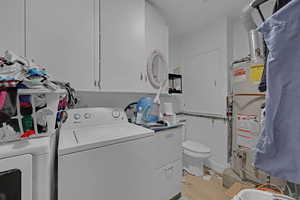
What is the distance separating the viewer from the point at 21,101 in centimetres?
54

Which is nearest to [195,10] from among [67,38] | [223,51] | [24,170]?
[223,51]

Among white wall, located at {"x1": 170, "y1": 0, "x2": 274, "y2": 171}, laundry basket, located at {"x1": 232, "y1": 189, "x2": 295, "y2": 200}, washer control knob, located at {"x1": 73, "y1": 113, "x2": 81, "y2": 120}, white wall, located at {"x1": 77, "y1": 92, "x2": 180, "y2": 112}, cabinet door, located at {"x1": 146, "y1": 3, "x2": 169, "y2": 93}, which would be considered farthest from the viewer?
white wall, located at {"x1": 170, "y1": 0, "x2": 274, "y2": 171}

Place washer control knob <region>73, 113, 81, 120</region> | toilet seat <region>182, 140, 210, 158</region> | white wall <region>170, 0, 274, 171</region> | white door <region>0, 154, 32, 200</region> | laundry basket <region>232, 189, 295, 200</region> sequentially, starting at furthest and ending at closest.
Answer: white wall <region>170, 0, 274, 171</region> < toilet seat <region>182, 140, 210, 158</region> < washer control knob <region>73, 113, 81, 120</region> < laundry basket <region>232, 189, 295, 200</region> < white door <region>0, 154, 32, 200</region>

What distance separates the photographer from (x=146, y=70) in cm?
179

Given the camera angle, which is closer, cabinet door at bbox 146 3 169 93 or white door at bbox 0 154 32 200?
white door at bbox 0 154 32 200

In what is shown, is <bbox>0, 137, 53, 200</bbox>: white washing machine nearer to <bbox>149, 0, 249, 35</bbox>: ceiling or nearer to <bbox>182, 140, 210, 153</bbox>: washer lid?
<bbox>182, 140, 210, 153</bbox>: washer lid

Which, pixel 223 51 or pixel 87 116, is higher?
pixel 223 51

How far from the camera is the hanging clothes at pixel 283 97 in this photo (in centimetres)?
47

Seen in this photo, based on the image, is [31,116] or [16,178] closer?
[16,178]

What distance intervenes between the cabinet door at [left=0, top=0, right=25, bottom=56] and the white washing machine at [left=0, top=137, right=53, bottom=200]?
88cm

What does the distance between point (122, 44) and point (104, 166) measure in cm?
130

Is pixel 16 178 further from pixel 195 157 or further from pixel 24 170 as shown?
pixel 195 157

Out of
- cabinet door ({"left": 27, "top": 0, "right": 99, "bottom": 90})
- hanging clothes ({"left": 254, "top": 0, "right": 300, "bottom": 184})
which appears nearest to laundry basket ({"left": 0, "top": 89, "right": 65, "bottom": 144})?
cabinet door ({"left": 27, "top": 0, "right": 99, "bottom": 90})

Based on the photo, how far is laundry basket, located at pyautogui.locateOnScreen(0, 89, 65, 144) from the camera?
50 centimetres
